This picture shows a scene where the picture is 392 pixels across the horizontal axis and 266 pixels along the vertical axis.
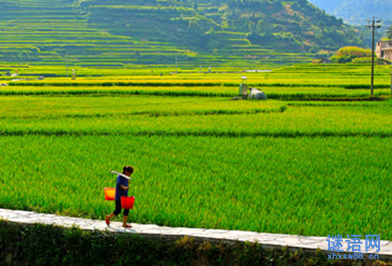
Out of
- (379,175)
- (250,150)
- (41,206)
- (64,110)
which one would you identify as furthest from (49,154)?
(64,110)

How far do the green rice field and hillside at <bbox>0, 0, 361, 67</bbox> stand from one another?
5637 centimetres

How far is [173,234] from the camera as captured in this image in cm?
471

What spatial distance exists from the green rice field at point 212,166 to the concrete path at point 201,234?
24cm

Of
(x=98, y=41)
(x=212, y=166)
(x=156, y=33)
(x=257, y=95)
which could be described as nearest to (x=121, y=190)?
(x=212, y=166)

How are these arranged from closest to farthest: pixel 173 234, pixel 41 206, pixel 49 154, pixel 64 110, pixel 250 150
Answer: pixel 173 234 → pixel 41 206 → pixel 49 154 → pixel 250 150 → pixel 64 110

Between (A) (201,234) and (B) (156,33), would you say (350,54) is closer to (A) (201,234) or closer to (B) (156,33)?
(B) (156,33)

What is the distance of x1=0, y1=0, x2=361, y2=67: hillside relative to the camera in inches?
2933

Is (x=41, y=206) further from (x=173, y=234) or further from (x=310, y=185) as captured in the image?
(x=310, y=185)

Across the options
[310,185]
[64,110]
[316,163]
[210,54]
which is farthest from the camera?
[210,54]

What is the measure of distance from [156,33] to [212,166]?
90291 mm

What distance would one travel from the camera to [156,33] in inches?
3755

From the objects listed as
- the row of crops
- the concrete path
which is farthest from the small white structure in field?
the row of crops

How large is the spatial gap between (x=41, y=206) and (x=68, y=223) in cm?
87

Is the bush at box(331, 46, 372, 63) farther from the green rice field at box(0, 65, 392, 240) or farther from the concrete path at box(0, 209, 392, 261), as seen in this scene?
the concrete path at box(0, 209, 392, 261)
